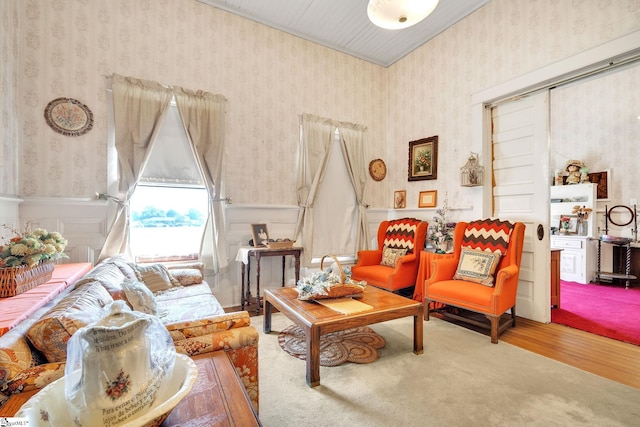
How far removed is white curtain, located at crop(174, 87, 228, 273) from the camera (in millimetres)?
3521

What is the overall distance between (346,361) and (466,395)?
33.9 inches

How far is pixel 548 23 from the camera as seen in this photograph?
3.10m

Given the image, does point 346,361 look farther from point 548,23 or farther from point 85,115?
point 548,23

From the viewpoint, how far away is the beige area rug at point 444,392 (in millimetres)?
1672

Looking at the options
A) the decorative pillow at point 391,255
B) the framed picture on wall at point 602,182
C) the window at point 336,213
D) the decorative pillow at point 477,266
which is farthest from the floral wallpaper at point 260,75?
the framed picture on wall at point 602,182

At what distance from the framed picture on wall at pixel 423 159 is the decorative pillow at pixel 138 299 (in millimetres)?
3941

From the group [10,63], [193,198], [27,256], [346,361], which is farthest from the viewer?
[193,198]

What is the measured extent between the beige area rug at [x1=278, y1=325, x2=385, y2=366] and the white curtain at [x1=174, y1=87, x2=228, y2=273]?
1386 mm

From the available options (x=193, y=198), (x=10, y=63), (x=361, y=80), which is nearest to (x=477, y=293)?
(x=193, y=198)

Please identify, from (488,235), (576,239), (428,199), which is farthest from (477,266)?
(576,239)

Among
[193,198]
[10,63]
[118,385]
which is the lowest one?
[118,385]

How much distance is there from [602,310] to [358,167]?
147 inches

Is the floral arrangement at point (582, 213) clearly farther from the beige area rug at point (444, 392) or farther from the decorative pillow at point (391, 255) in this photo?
the beige area rug at point (444, 392)

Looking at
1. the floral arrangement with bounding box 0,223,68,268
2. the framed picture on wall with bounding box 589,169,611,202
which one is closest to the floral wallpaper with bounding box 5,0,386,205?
the floral arrangement with bounding box 0,223,68,268
